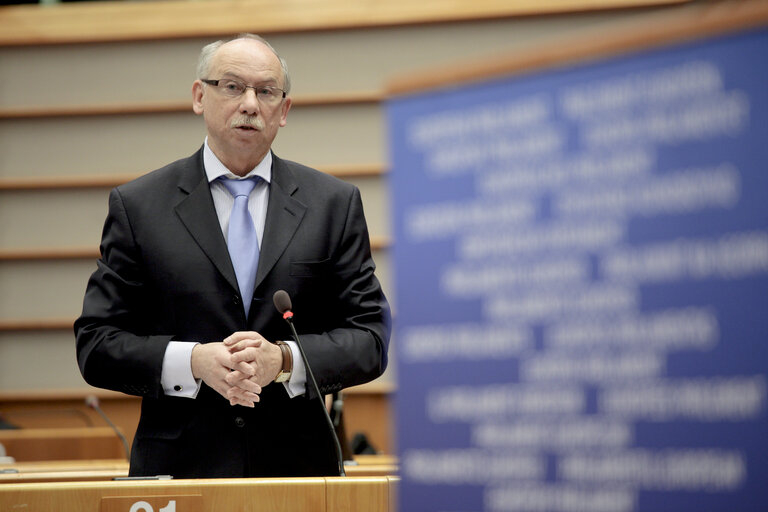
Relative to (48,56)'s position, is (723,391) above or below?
below

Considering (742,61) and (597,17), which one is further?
(597,17)

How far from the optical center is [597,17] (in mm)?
4582

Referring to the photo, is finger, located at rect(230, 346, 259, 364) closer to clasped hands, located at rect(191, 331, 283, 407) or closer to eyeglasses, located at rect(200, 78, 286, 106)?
clasped hands, located at rect(191, 331, 283, 407)

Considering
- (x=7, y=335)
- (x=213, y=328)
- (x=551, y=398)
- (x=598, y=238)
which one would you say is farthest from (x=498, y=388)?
(x=7, y=335)

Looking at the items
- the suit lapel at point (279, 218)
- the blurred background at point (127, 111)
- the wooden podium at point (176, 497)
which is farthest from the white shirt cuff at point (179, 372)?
the blurred background at point (127, 111)

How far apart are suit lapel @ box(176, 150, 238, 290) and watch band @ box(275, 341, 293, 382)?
18 centimetres

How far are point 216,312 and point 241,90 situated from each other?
546 millimetres

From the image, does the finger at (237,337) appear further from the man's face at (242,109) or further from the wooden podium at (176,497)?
the man's face at (242,109)

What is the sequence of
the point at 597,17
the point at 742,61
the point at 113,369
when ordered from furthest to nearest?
the point at 597,17 < the point at 113,369 < the point at 742,61

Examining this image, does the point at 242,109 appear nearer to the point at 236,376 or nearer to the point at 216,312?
the point at 216,312

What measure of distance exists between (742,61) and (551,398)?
1.27 feet

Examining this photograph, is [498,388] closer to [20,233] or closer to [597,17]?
[597,17]

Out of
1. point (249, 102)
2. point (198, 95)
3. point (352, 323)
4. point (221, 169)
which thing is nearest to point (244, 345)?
point (352, 323)

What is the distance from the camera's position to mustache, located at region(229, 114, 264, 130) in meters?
2.03
